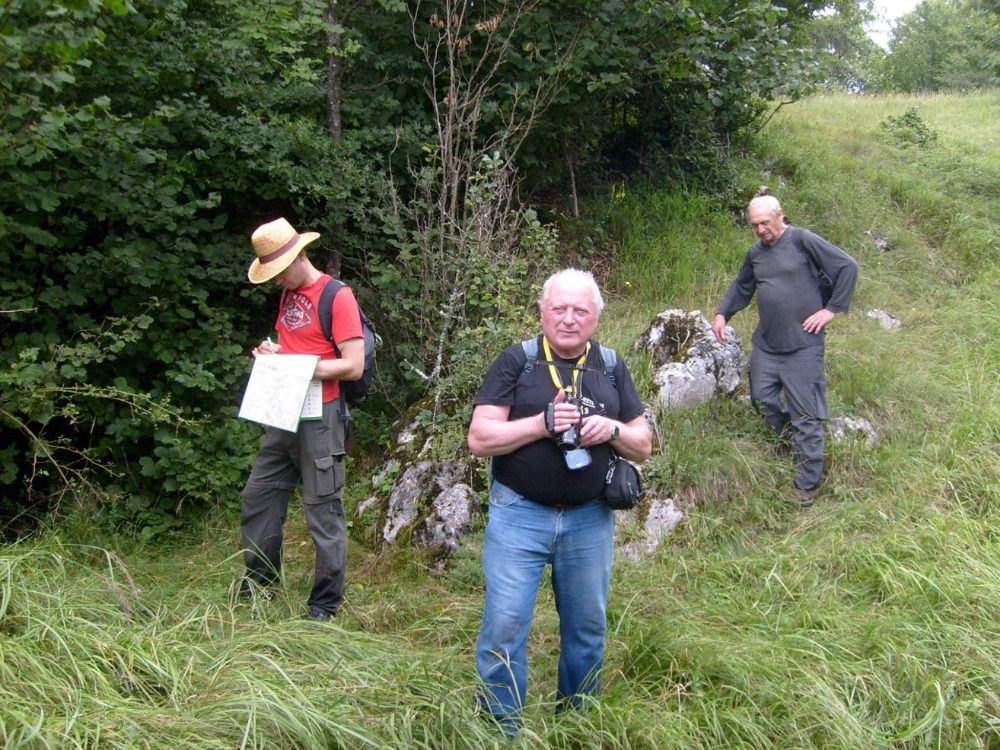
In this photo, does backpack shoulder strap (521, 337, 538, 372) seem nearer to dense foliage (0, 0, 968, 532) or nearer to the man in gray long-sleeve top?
dense foliage (0, 0, 968, 532)

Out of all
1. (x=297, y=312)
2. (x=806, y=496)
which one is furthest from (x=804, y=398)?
(x=297, y=312)

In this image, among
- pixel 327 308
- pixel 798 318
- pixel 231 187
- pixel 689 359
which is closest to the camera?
pixel 327 308

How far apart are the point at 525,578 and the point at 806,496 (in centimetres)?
313

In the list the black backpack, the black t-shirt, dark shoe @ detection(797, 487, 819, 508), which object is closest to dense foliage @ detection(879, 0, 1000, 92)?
dark shoe @ detection(797, 487, 819, 508)

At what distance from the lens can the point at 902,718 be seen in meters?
3.11

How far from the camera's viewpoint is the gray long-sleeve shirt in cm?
536

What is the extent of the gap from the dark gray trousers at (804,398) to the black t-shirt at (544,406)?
2751 millimetres

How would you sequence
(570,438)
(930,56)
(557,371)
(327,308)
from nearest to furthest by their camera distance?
(570,438)
(557,371)
(327,308)
(930,56)

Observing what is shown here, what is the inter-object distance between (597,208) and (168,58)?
4.72 meters

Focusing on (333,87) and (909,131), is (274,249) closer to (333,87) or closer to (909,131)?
(333,87)

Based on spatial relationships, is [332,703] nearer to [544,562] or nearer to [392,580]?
[544,562]

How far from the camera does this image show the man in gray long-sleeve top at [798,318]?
5.39 metres

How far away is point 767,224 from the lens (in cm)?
549

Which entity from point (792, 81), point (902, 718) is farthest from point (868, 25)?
point (902, 718)
